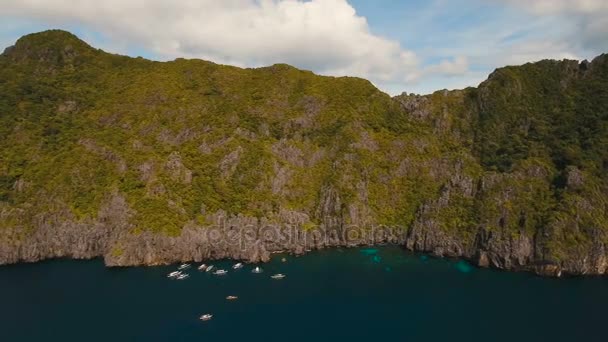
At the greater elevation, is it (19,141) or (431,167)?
(19,141)

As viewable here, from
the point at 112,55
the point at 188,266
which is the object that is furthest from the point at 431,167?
the point at 112,55

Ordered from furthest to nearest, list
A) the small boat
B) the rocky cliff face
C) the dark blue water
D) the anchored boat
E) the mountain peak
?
the mountain peak, the rocky cliff face, the small boat, the anchored boat, the dark blue water

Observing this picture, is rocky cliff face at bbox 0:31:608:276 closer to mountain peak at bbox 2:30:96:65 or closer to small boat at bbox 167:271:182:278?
mountain peak at bbox 2:30:96:65

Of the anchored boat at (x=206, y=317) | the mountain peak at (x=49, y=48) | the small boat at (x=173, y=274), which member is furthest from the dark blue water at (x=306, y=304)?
the mountain peak at (x=49, y=48)

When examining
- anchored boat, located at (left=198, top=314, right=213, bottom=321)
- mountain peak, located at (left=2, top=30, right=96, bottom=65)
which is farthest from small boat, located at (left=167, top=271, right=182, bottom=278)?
mountain peak, located at (left=2, top=30, right=96, bottom=65)

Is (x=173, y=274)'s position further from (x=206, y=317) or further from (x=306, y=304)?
(x=306, y=304)

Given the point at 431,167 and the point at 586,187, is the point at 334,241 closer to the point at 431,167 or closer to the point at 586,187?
the point at 431,167
